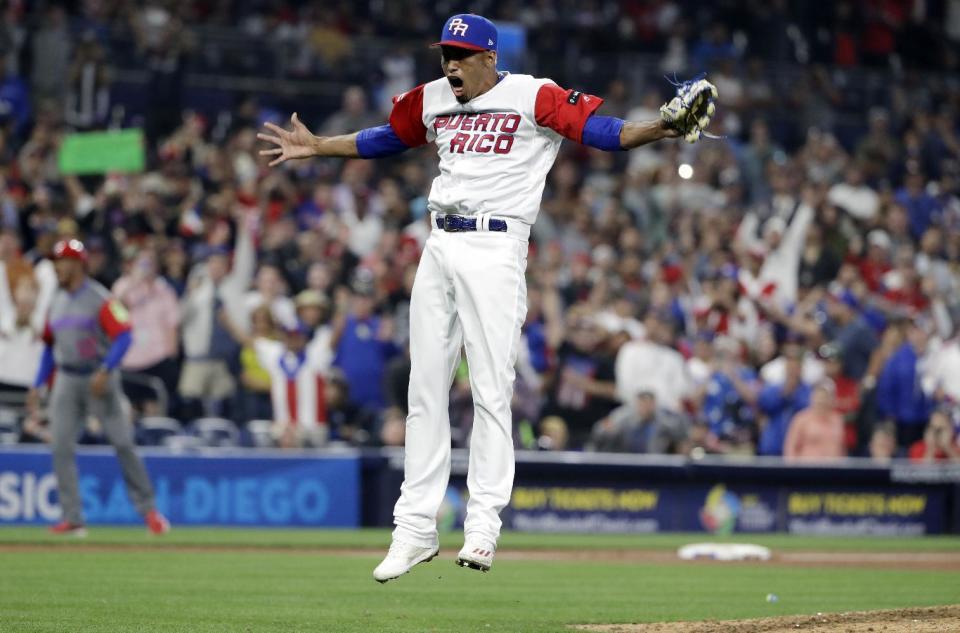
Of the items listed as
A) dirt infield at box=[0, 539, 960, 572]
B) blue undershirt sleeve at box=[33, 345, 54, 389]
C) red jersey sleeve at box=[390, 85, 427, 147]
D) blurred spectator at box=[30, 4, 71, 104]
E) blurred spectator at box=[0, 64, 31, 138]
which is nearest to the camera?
red jersey sleeve at box=[390, 85, 427, 147]

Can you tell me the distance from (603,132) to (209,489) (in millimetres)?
9699

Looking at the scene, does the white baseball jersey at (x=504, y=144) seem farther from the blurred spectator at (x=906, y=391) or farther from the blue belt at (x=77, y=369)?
the blurred spectator at (x=906, y=391)

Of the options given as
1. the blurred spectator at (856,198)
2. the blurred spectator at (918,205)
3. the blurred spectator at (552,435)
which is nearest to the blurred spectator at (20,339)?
the blurred spectator at (552,435)

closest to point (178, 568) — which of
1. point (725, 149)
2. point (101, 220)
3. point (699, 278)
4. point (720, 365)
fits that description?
point (101, 220)

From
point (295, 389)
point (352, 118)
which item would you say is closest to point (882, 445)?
point (295, 389)

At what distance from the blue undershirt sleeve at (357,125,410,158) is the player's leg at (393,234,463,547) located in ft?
1.99

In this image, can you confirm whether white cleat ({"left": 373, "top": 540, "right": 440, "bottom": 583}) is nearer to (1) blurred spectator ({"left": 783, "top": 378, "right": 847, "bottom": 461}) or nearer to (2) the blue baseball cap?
(2) the blue baseball cap

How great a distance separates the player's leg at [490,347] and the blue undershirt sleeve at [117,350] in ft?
21.2

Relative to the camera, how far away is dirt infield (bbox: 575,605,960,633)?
25.7 ft

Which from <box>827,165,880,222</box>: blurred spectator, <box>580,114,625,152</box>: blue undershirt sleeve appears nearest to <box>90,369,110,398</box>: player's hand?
<box>580,114,625,152</box>: blue undershirt sleeve

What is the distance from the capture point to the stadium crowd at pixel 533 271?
16.9m

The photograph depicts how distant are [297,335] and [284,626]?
353 inches

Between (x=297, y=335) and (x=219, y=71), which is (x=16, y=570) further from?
(x=219, y=71)

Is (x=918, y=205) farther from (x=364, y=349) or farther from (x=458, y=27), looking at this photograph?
(x=458, y=27)
